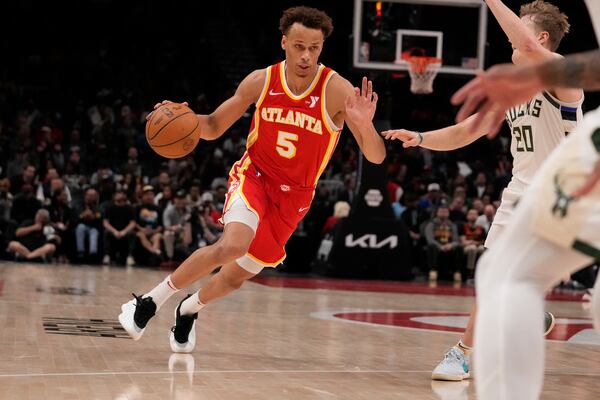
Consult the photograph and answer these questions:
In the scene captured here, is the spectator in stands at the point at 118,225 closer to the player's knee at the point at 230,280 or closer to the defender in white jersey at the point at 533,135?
the player's knee at the point at 230,280

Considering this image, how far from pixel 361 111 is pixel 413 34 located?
28.1ft

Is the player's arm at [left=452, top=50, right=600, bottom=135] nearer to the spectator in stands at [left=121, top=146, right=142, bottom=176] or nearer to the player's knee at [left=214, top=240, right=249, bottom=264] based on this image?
the player's knee at [left=214, top=240, right=249, bottom=264]

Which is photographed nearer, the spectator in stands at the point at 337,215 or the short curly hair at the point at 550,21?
the short curly hair at the point at 550,21

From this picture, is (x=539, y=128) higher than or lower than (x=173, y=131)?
higher

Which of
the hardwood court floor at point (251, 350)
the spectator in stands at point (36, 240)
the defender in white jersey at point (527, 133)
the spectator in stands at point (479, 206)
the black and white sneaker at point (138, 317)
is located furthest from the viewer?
the spectator in stands at point (479, 206)

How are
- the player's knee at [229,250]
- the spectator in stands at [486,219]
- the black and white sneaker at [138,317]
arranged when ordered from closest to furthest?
the player's knee at [229,250]
the black and white sneaker at [138,317]
the spectator in stands at [486,219]

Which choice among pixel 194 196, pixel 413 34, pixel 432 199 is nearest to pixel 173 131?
pixel 413 34

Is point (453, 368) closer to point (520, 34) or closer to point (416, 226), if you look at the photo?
point (520, 34)

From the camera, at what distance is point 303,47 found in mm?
6031

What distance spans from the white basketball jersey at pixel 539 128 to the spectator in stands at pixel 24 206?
11041 mm

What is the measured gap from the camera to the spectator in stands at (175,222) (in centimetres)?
1566

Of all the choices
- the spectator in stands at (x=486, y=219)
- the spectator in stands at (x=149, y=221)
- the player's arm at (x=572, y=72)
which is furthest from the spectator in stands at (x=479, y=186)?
the player's arm at (x=572, y=72)

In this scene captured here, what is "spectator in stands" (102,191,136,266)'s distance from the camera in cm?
1540

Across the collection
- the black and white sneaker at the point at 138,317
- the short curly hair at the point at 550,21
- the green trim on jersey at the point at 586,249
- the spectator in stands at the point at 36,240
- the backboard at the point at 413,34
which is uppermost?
the backboard at the point at 413,34
